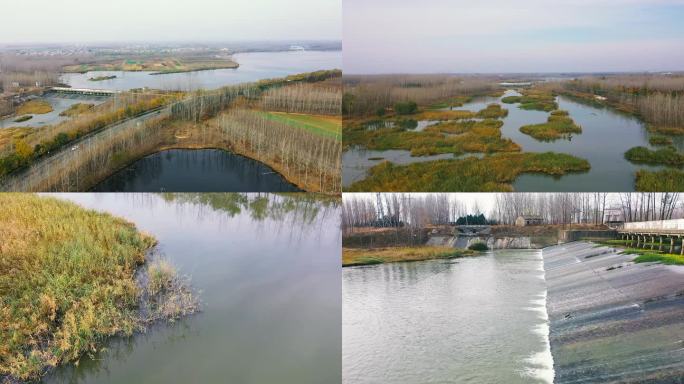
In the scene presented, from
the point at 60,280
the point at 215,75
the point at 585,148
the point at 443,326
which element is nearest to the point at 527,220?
the point at 585,148

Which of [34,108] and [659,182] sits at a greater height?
[34,108]

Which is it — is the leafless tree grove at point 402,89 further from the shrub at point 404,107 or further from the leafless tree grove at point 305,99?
the leafless tree grove at point 305,99

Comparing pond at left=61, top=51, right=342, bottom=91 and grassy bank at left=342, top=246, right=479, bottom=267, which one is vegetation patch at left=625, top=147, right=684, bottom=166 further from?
pond at left=61, top=51, right=342, bottom=91

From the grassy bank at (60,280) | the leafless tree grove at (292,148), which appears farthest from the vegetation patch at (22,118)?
the leafless tree grove at (292,148)

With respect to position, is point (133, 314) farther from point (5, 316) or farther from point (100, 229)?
point (100, 229)

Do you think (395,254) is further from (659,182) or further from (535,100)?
(659,182)

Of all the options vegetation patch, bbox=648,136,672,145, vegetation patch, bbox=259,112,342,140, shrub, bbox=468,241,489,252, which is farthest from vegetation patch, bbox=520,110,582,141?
vegetation patch, bbox=259,112,342,140
